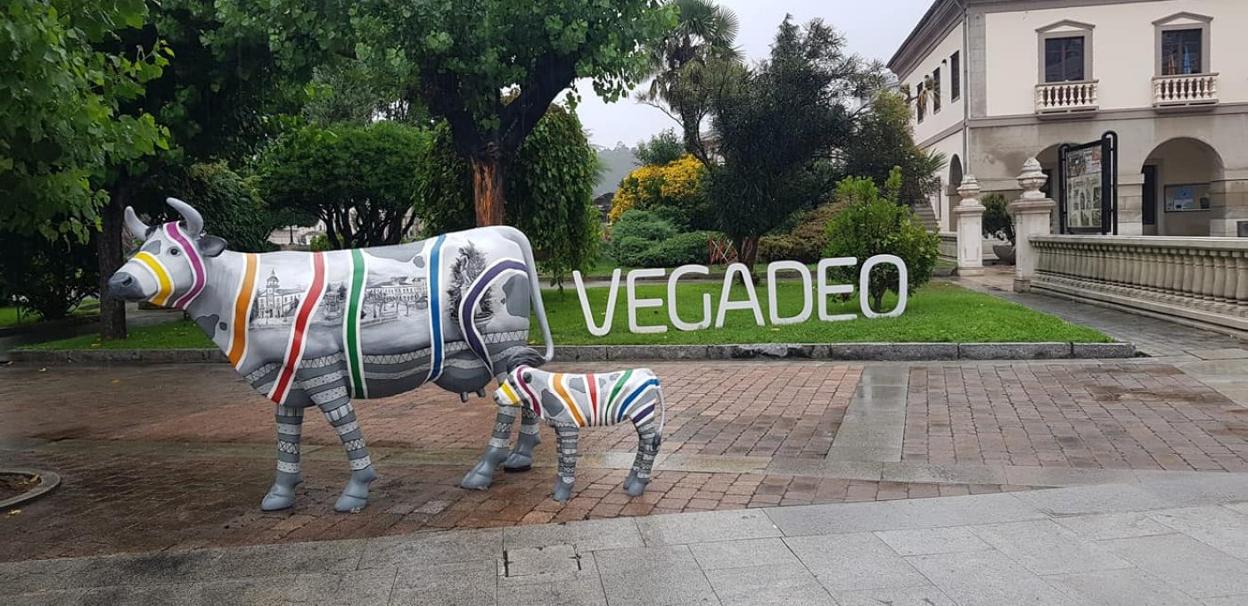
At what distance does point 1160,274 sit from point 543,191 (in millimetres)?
10734

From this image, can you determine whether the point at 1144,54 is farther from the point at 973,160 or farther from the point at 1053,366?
the point at 1053,366

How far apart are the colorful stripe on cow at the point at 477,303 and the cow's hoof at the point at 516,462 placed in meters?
0.82

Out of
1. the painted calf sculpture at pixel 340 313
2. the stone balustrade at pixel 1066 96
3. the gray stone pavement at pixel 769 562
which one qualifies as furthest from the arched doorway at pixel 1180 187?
the painted calf sculpture at pixel 340 313

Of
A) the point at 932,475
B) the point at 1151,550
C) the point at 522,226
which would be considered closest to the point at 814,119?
the point at 522,226

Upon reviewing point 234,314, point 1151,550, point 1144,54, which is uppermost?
point 1144,54

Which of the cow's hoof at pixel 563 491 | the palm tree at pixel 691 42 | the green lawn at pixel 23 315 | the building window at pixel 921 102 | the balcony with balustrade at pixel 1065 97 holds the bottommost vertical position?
the cow's hoof at pixel 563 491

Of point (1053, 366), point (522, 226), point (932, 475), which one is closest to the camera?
point (932, 475)

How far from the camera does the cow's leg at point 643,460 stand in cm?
546

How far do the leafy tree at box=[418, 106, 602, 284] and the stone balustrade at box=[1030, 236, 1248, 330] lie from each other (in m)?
9.37

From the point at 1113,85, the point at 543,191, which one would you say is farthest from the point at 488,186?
the point at 1113,85

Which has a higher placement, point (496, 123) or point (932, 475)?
point (496, 123)

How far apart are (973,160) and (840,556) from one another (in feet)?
94.8

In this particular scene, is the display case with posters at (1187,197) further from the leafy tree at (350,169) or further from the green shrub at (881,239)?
the leafy tree at (350,169)

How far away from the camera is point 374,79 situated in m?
13.6
